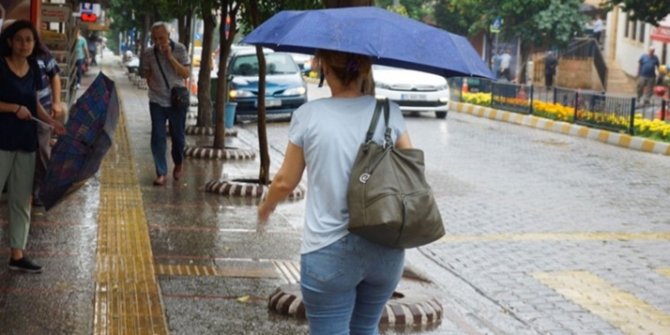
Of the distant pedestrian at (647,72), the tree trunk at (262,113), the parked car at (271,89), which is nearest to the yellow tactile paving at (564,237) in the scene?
the tree trunk at (262,113)

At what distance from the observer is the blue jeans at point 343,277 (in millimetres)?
4586

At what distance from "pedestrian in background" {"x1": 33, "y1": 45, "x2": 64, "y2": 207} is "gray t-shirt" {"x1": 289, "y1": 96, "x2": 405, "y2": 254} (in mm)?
3822

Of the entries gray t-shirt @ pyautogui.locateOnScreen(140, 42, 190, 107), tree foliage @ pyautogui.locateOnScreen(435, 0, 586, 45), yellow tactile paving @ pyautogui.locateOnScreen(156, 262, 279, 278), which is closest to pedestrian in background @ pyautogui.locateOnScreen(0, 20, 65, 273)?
yellow tactile paving @ pyautogui.locateOnScreen(156, 262, 279, 278)

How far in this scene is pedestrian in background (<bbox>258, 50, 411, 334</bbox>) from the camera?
4594 millimetres

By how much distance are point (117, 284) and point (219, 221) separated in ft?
10.1

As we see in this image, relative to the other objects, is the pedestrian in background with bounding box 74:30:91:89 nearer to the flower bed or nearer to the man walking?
the man walking

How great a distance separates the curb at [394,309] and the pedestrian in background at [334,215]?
2596 mm

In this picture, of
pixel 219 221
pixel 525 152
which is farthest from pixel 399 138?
pixel 525 152

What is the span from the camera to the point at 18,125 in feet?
26.0

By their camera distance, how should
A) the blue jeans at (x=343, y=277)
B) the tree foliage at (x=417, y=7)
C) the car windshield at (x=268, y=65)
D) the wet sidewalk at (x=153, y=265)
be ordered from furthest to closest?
1. the tree foliage at (x=417, y=7)
2. the car windshield at (x=268, y=65)
3. the wet sidewalk at (x=153, y=265)
4. the blue jeans at (x=343, y=277)

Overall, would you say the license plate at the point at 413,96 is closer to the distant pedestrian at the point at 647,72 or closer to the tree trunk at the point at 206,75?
the tree trunk at the point at 206,75

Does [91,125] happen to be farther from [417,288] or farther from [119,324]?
[417,288]

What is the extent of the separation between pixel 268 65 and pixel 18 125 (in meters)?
18.8

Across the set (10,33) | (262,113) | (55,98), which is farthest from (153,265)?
(262,113)
